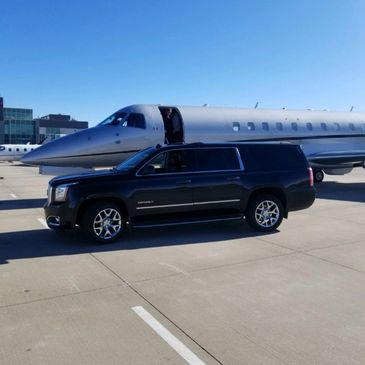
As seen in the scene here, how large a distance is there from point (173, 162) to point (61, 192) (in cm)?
221

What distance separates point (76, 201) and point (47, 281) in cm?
211

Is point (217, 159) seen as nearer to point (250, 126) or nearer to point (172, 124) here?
point (172, 124)

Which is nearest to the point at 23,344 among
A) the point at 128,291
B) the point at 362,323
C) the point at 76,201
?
the point at 128,291

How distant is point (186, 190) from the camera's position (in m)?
8.12

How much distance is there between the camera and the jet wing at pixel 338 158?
55.7 feet

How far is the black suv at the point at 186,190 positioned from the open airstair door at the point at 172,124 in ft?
19.6

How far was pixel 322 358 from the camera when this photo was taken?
11.7ft

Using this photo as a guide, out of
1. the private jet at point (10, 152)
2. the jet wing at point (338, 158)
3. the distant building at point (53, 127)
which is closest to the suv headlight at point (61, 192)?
the jet wing at point (338, 158)

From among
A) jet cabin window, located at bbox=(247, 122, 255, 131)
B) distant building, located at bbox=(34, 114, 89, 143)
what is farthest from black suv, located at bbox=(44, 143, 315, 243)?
distant building, located at bbox=(34, 114, 89, 143)

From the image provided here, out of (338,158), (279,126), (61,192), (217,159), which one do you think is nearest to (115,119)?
(217,159)

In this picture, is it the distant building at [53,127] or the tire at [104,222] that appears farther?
the distant building at [53,127]

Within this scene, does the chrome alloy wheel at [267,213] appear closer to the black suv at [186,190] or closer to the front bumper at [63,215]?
the black suv at [186,190]

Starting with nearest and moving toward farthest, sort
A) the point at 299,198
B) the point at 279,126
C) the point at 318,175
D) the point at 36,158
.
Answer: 1. the point at 299,198
2. the point at 36,158
3. the point at 279,126
4. the point at 318,175

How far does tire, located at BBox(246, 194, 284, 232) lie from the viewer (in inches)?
338
